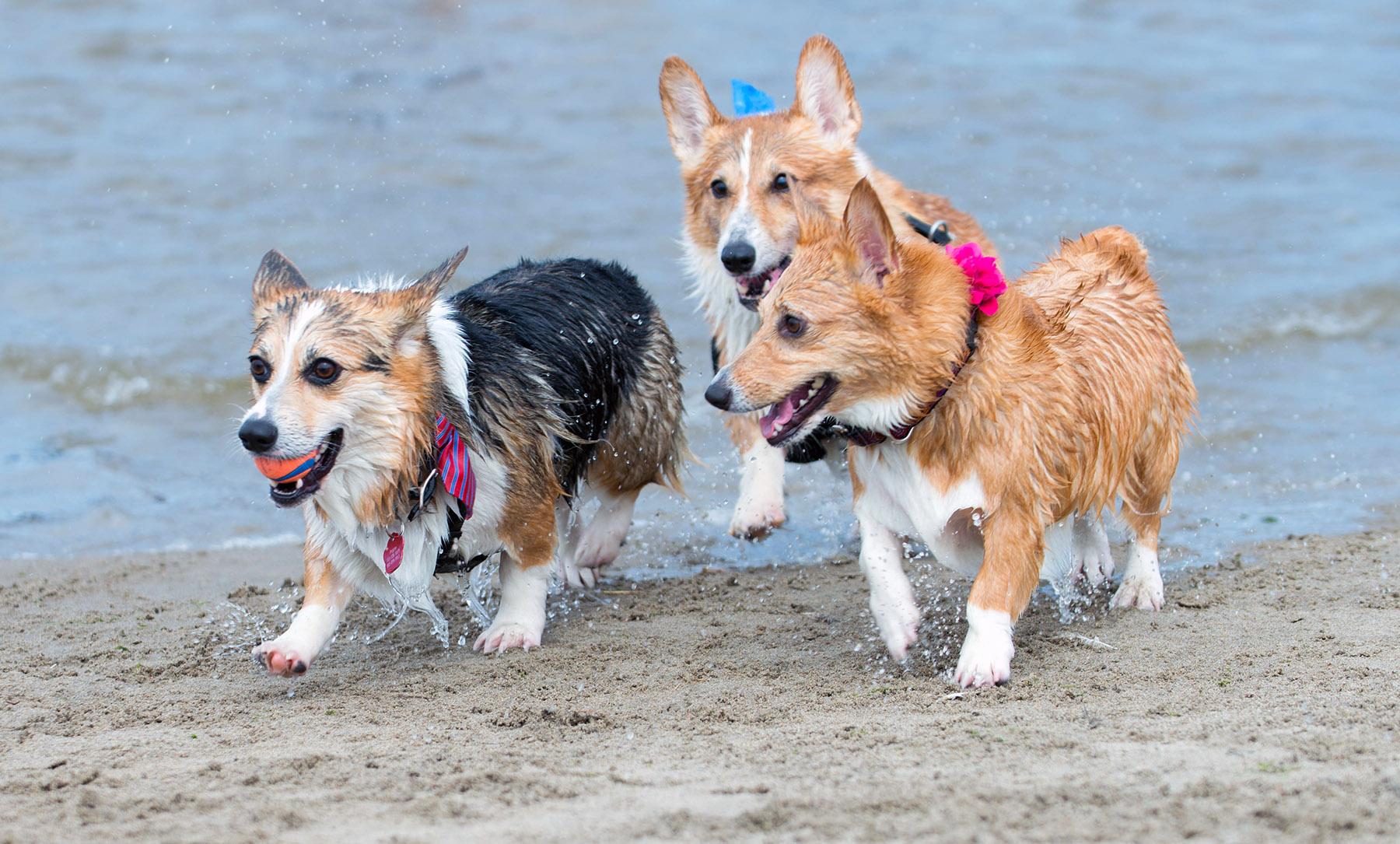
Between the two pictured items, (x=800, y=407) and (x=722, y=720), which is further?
(x=800, y=407)

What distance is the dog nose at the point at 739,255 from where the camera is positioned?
17.7 feet

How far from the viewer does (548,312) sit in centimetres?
487

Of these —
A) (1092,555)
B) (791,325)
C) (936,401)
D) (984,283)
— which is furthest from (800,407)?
(1092,555)

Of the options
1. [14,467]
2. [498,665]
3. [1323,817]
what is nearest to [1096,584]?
[498,665]

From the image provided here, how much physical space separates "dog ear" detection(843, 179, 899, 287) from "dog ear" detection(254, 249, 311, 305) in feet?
5.14

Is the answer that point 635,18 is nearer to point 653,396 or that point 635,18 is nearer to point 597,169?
point 597,169

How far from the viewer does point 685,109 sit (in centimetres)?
607

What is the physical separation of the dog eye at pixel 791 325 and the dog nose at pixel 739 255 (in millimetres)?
1554

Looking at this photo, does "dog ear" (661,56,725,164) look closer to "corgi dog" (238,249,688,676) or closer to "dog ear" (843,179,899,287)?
"corgi dog" (238,249,688,676)

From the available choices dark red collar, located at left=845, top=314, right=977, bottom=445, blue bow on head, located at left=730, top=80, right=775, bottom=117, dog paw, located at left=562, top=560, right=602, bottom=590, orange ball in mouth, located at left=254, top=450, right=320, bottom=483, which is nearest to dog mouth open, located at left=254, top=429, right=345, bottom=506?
orange ball in mouth, located at left=254, top=450, right=320, bottom=483

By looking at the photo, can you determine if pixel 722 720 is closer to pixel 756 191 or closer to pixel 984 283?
pixel 984 283

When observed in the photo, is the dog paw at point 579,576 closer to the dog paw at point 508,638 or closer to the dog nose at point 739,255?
the dog paw at point 508,638

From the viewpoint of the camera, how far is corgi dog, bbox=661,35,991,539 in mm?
5527

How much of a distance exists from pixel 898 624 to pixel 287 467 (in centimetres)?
166
